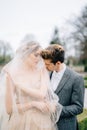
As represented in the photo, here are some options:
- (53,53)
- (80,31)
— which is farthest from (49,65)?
(80,31)

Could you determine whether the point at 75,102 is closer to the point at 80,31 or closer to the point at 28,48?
the point at 28,48

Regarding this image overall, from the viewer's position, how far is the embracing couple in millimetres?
3461

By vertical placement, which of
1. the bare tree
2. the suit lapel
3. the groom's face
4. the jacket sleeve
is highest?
the groom's face

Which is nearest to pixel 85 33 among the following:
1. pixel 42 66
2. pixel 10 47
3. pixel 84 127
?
pixel 10 47

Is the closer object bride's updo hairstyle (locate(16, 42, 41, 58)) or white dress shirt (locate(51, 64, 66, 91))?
bride's updo hairstyle (locate(16, 42, 41, 58))

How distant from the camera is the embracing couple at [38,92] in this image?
3461 mm

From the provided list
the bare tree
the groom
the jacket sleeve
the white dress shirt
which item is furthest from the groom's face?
the bare tree

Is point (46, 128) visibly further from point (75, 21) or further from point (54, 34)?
point (54, 34)

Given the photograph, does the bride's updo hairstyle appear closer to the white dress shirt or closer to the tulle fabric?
the tulle fabric

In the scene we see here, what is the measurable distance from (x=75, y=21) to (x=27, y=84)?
45743 millimetres

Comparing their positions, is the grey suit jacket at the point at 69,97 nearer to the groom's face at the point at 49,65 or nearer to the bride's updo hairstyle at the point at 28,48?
the groom's face at the point at 49,65

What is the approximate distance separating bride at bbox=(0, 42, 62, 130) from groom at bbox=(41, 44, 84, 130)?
0.07 m

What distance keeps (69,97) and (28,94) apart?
0.40 metres

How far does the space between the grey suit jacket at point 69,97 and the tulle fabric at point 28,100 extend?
0.07 meters
